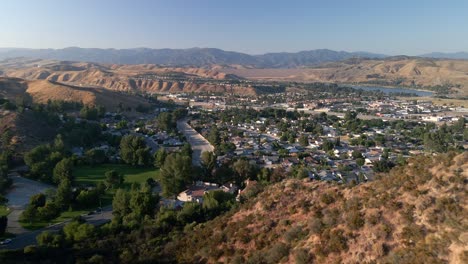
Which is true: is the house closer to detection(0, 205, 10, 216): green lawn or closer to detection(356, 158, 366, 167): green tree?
detection(0, 205, 10, 216): green lawn

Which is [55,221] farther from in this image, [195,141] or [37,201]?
[195,141]

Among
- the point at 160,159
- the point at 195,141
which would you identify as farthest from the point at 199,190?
the point at 195,141

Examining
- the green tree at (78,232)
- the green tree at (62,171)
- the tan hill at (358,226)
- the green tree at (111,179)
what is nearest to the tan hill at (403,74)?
the green tree at (111,179)

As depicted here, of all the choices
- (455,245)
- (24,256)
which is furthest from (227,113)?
(455,245)

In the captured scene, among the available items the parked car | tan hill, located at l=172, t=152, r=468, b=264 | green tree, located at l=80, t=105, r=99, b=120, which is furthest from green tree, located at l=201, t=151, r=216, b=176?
green tree, located at l=80, t=105, r=99, b=120

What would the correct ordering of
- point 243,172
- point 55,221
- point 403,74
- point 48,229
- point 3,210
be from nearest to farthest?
point 48,229
point 55,221
point 3,210
point 243,172
point 403,74
